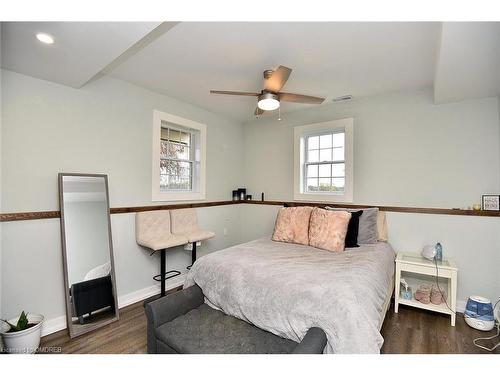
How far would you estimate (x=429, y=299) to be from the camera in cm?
259

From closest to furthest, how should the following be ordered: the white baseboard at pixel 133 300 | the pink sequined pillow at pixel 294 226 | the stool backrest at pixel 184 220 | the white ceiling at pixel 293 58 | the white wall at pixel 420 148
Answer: the white ceiling at pixel 293 58 → the white baseboard at pixel 133 300 → the white wall at pixel 420 148 → the pink sequined pillow at pixel 294 226 → the stool backrest at pixel 184 220

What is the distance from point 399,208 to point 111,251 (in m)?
3.37

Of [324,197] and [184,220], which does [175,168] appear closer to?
[184,220]

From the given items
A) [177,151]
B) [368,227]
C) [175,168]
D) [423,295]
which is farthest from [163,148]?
[423,295]

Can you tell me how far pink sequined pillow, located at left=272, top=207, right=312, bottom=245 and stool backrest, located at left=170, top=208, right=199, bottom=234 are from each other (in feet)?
3.88

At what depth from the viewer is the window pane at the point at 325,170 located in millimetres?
3656

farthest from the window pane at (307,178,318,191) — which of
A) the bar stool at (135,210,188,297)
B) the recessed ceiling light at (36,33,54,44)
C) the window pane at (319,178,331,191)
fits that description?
the recessed ceiling light at (36,33,54,44)

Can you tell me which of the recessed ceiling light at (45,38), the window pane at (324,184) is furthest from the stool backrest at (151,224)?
the window pane at (324,184)

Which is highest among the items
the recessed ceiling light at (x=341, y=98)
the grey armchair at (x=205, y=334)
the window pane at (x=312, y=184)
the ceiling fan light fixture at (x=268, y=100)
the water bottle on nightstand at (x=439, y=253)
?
the recessed ceiling light at (x=341, y=98)

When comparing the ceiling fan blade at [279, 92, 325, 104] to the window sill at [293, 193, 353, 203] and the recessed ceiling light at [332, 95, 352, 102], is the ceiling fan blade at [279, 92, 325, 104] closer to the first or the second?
the recessed ceiling light at [332, 95, 352, 102]

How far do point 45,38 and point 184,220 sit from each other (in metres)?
2.29

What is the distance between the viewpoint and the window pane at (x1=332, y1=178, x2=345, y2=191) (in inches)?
139

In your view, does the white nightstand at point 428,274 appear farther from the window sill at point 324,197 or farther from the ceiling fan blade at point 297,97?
the ceiling fan blade at point 297,97

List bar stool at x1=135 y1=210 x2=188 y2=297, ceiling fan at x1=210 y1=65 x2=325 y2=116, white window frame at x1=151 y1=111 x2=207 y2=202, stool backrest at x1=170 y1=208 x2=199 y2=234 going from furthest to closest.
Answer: stool backrest at x1=170 y1=208 x2=199 y2=234 → white window frame at x1=151 y1=111 x2=207 y2=202 → bar stool at x1=135 y1=210 x2=188 y2=297 → ceiling fan at x1=210 y1=65 x2=325 y2=116
